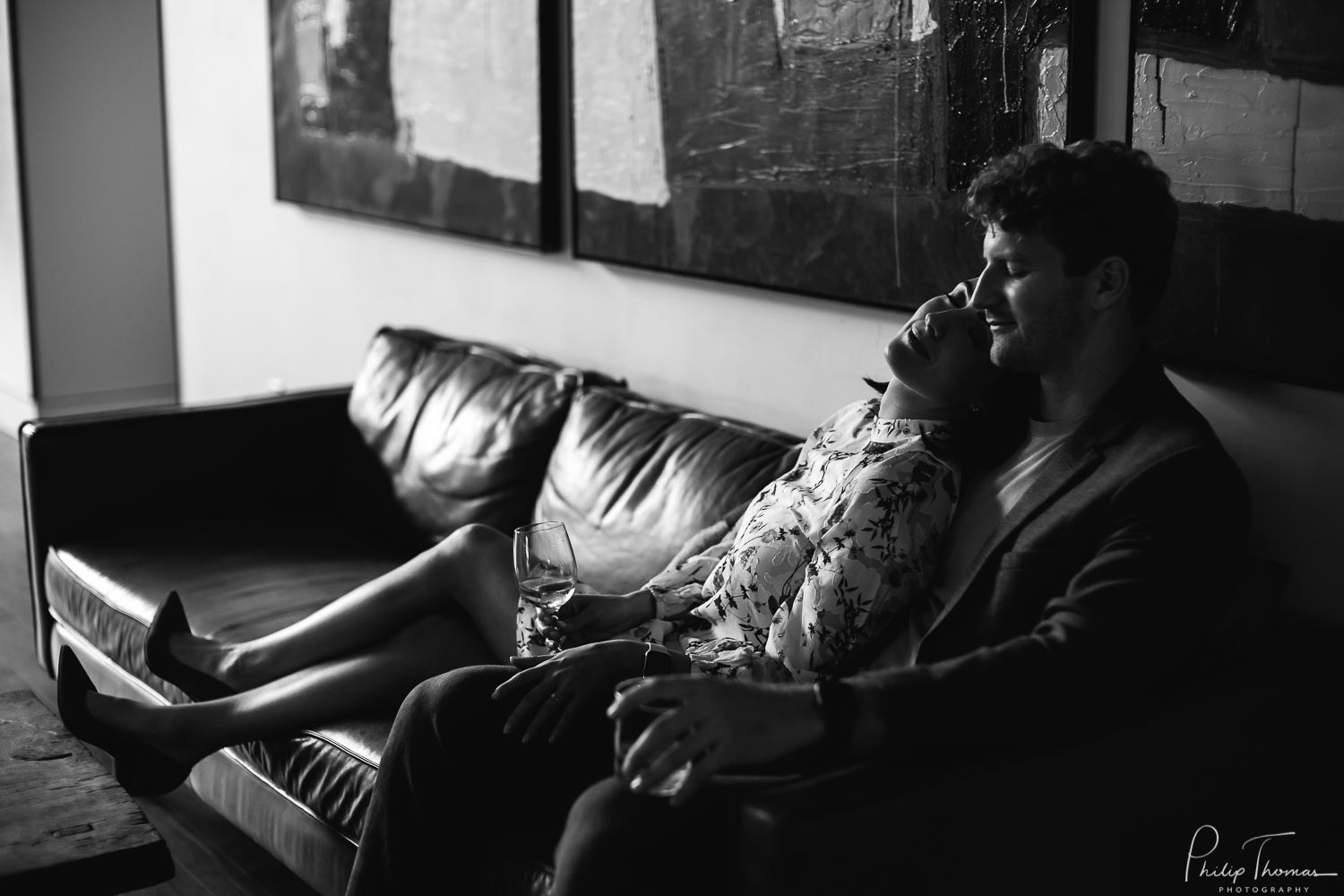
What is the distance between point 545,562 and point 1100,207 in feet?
2.72

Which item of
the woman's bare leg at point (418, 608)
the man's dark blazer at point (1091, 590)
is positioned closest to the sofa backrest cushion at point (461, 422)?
the woman's bare leg at point (418, 608)

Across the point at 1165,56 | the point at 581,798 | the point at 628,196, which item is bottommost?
the point at 581,798

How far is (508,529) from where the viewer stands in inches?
116

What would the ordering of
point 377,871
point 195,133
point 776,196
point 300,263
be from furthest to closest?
point 195,133
point 300,263
point 776,196
point 377,871

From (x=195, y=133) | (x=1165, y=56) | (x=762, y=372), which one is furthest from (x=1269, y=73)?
(x=195, y=133)

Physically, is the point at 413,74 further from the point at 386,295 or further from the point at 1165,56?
the point at 1165,56

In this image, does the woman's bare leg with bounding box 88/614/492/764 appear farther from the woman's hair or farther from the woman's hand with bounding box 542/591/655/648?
the woman's hair

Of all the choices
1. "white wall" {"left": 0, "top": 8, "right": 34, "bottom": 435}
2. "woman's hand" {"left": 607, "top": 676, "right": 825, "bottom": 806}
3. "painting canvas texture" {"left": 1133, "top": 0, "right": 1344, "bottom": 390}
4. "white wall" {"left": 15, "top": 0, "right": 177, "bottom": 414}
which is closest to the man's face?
"painting canvas texture" {"left": 1133, "top": 0, "right": 1344, "bottom": 390}

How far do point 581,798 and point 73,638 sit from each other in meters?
1.96

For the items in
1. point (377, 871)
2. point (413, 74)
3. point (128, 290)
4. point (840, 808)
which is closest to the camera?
point (840, 808)

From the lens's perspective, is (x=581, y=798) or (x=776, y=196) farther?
(x=776, y=196)

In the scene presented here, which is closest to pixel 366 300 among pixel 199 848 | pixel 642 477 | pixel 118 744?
pixel 642 477

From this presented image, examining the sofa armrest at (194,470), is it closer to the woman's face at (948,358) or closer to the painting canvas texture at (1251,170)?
the woman's face at (948,358)

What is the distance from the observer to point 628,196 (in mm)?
3051
